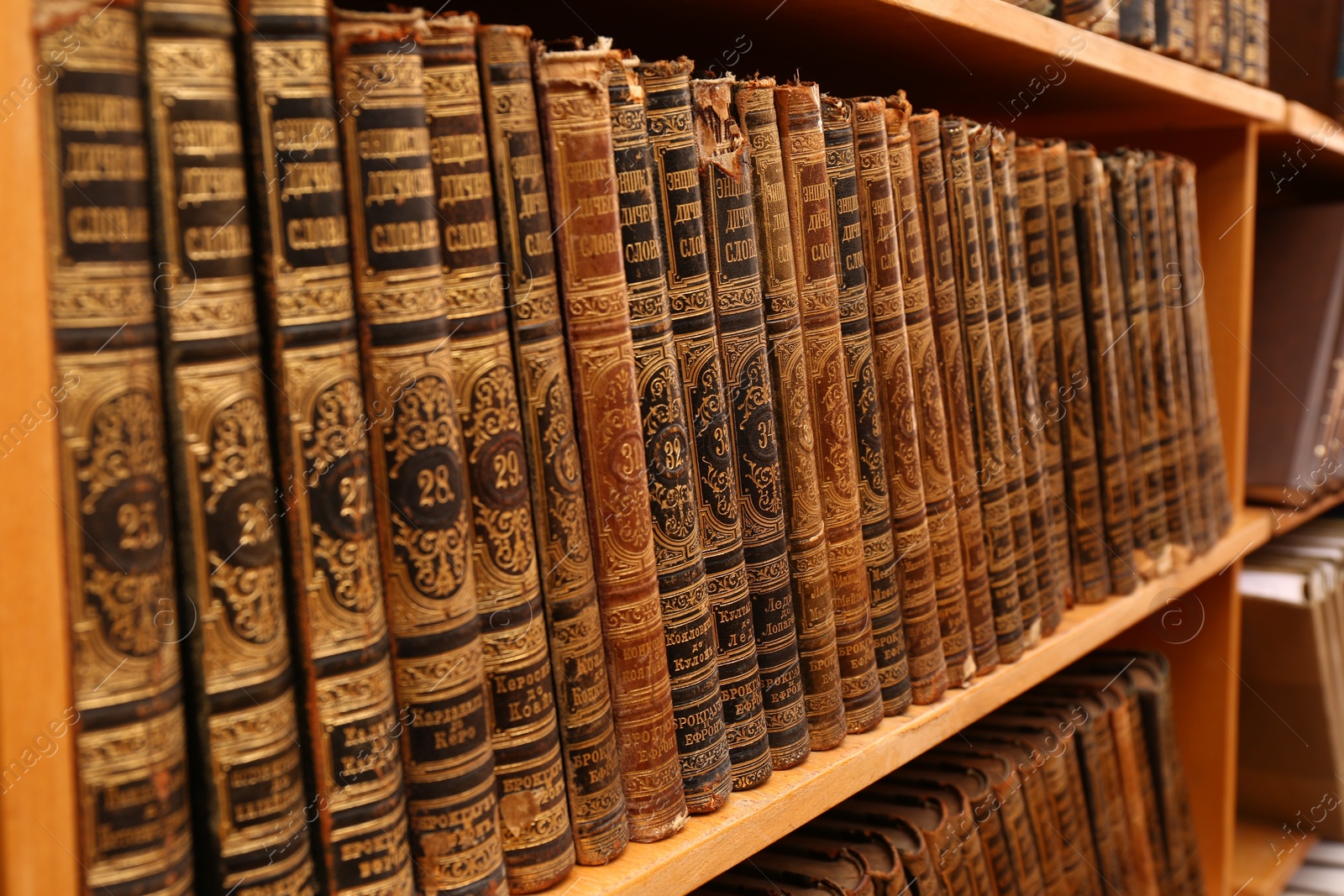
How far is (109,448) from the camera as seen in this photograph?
371 mm

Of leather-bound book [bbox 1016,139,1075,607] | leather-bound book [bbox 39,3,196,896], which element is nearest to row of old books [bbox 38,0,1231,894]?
leather-bound book [bbox 39,3,196,896]

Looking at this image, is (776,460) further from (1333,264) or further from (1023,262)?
(1333,264)

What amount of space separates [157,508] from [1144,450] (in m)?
0.91

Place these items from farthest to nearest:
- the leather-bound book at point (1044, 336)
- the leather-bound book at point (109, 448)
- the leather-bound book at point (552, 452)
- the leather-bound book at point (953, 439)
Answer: the leather-bound book at point (1044, 336), the leather-bound book at point (953, 439), the leather-bound book at point (552, 452), the leather-bound book at point (109, 448)

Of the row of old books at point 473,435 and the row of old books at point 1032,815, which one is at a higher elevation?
the row of old books at point 473,435

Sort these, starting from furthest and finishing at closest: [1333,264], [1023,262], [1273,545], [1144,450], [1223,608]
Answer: [1273,545] → [1333,264] → [1223,608] → [1144,450] → [1023,262]

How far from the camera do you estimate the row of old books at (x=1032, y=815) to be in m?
0.76

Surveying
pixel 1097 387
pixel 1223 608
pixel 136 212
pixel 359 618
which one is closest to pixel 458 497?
pixel 359 618

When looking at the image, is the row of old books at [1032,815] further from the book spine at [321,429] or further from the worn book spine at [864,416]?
the book spine at [321,429]

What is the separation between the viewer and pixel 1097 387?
953 millimetres

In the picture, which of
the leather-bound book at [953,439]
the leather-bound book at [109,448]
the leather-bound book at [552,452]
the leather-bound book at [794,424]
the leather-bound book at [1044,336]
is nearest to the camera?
the leather-bound book at [109,448]

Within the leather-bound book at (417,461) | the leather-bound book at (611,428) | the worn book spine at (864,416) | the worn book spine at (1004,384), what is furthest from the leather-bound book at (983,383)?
the leather-bound book at (417,461)

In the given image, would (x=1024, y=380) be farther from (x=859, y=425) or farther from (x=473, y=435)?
(x=473, y=435)

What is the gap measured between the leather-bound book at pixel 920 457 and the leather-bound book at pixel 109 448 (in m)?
0.47
